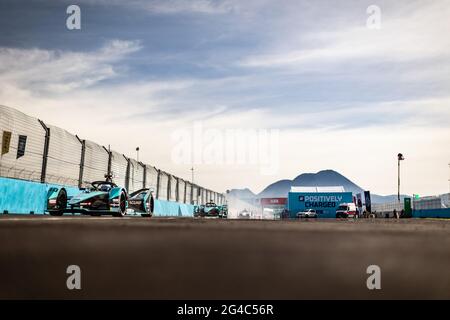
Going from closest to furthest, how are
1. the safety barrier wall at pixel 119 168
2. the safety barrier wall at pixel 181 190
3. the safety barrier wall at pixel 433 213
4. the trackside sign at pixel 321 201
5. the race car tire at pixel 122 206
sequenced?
the race car tire at pixel 122 206 < the safety barrier wall at pixel 119 168 < the safety barrier wall at pixel 433 213 < the safety barrier wall at pixel 181 190 < the trackside sign at pixel 321 201

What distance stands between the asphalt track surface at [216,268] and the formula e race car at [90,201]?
10066 millimetres

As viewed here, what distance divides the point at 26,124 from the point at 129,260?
1770 centimetres

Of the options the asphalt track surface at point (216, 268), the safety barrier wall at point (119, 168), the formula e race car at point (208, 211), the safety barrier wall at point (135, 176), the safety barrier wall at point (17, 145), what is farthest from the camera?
the safety barrier wall at point (135, 176)

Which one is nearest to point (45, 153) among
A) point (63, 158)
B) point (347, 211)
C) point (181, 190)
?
point (63, 158)

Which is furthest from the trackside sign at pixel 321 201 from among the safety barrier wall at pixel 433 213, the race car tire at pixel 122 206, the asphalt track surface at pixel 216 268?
the asphalt track surface at pixel 216 268

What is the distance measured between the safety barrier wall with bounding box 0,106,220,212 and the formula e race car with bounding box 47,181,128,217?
5.89 feet

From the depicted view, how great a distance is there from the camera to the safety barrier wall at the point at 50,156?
18141mm

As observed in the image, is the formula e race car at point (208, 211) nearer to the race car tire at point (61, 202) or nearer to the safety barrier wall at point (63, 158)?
the safety barrier wall at point (63, 158)

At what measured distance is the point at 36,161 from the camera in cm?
2019

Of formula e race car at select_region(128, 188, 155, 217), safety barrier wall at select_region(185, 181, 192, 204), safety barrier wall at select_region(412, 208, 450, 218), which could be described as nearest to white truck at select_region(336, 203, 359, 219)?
safety barrier wall at select_region(412, 208, 450, 218)

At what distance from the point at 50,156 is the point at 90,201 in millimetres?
7360
